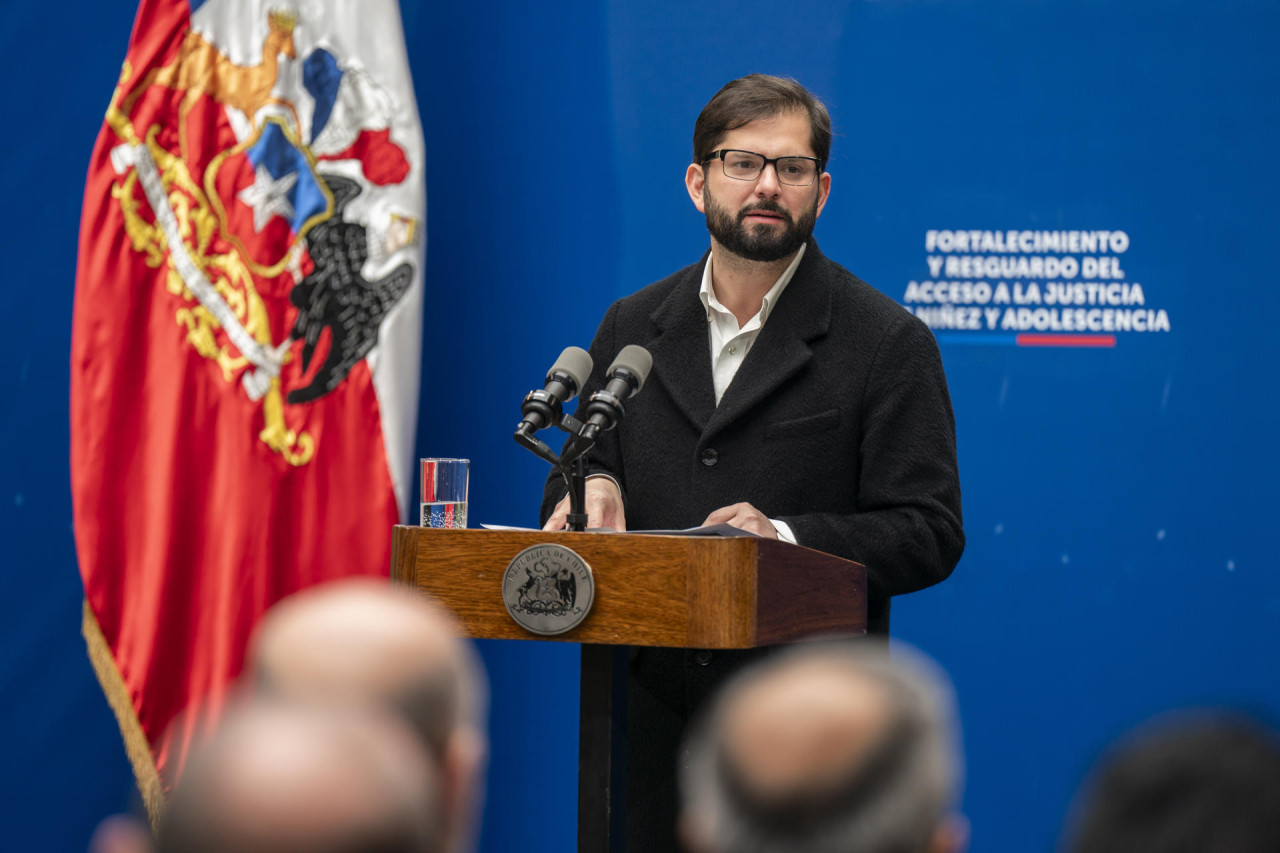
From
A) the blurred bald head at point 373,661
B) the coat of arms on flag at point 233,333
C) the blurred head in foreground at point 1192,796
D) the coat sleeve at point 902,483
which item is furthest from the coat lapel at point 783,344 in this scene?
the blurred head in foreground at point 1192,796

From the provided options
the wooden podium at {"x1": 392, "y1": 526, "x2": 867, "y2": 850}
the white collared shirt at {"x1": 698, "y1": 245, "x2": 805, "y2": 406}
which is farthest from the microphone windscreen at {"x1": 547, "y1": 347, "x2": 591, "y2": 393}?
the white collared shirt at {"x1": 698, "y1": 245, "x2": 805, "y2": 406}

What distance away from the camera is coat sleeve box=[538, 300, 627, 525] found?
2217 millimetres

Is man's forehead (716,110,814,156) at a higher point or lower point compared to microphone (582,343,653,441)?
higher

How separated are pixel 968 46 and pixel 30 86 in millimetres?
2331

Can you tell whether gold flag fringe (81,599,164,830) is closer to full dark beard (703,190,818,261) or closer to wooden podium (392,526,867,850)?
wooden podium (392,526,867,850)

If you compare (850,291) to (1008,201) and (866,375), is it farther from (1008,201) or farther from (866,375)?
(1008,201)

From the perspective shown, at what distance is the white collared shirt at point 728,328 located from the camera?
93.5 inches

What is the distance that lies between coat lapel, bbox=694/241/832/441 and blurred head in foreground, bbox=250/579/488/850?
4.97 ft

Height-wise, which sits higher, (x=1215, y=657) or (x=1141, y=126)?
(x=1141, y=126)

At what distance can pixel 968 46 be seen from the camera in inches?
134

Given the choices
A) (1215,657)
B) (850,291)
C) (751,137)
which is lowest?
(1215,657)

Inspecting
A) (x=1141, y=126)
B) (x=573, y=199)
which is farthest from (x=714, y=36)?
(x=1141, y=126)

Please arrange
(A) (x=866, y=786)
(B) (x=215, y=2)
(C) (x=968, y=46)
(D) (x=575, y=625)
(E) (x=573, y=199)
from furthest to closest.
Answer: (E) (x=573, y=199) → (C) (x=968, y=46) → (B) (x=215, y=2) → (D) (x=575, y=625) → (A) (x=866, y=786)

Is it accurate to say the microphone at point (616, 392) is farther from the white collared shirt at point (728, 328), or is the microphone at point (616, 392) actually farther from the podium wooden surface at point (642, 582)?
the white collared shirt at point (728, 328)
